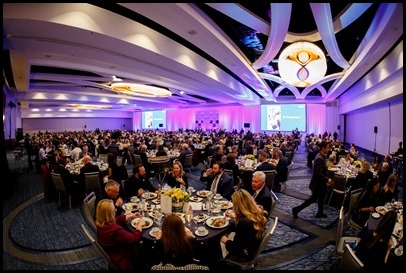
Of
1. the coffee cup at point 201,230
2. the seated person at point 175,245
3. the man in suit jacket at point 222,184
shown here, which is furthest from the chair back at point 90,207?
the man in suit jacket at point 222,184

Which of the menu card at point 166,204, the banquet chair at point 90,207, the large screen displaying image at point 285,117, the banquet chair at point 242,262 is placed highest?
the large screen displaying image at point 285,117

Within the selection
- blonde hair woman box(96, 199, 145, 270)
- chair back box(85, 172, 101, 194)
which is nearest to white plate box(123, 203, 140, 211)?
blonde hair woman box(96, 199, 145, 270)

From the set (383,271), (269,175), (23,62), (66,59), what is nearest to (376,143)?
(269,175)

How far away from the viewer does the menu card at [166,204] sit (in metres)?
3.25

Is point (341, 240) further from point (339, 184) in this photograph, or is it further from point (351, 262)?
point (339, 184)

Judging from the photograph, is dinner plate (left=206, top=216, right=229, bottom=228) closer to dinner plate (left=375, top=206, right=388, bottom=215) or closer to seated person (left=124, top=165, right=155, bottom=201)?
seated person (left=124, top=165, right=155, bottom=201)

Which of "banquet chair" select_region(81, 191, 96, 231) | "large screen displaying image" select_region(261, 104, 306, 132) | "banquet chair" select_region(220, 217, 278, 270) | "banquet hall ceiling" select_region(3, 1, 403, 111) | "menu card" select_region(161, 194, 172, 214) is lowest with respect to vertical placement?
"banquet chair" select_region(220, 217, 278, 270)

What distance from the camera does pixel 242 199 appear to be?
2793mm

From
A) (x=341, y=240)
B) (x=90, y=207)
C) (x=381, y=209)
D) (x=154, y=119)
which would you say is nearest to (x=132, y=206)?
(x=90, y=207)

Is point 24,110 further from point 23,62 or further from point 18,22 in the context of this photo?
point 18,22

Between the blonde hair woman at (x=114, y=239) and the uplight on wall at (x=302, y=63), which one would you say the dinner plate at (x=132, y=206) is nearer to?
the blonde hair woman at (x=114, y=239)

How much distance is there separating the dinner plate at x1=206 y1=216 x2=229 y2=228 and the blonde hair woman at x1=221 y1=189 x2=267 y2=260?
12.5 inches

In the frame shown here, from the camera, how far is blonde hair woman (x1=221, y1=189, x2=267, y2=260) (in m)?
2.65

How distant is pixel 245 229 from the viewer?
263 centimetres
